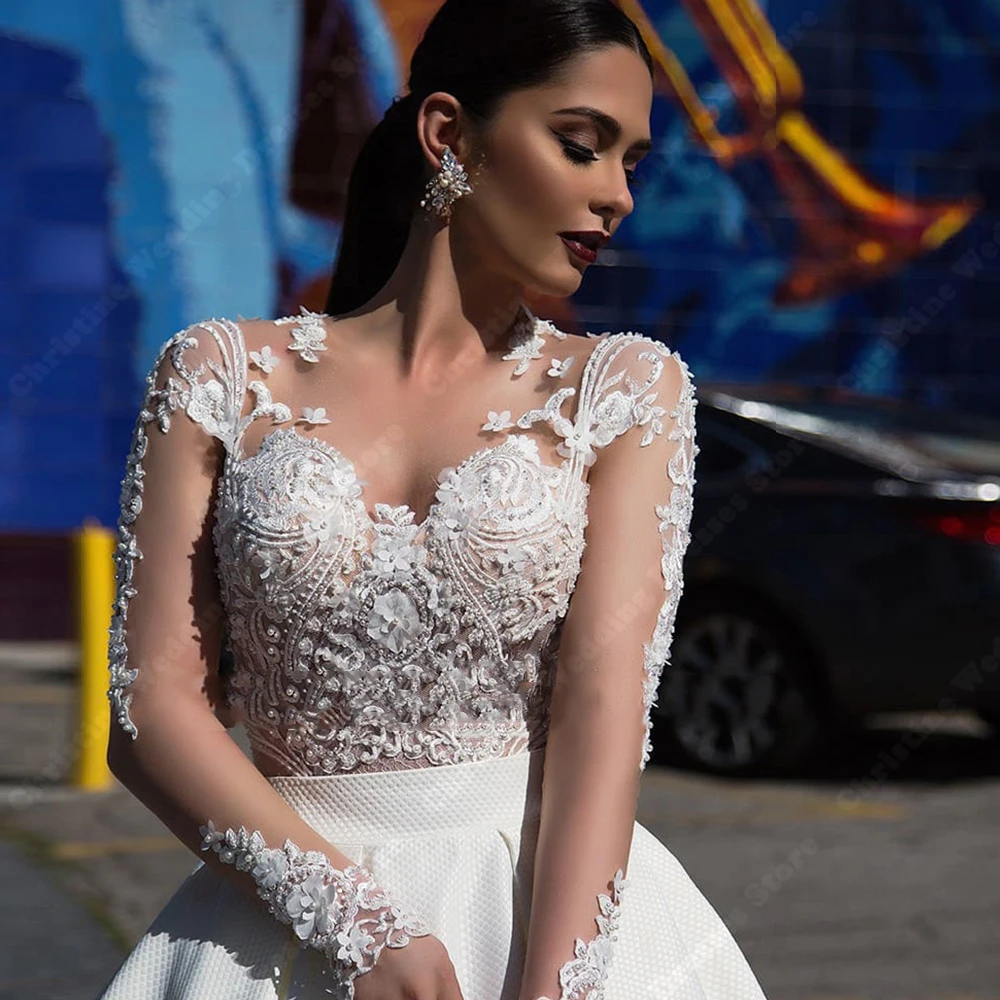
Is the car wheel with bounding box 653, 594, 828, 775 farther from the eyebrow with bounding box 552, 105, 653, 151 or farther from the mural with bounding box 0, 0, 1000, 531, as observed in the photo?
the eyebrow with bounding box 552, 105, 653, 151

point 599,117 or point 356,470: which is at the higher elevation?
point 599,117

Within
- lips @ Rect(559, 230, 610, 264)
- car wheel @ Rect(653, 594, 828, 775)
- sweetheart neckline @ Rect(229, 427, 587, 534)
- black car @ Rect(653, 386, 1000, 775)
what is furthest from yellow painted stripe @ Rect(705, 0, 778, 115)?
sweetheart neckline @ Rect(229, 427, 587, 534)

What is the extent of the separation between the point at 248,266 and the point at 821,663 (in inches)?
212

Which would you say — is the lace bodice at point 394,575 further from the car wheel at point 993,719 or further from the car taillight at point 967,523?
the car wheel at point 993,719

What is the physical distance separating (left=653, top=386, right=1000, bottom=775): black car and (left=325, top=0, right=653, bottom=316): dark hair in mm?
5101

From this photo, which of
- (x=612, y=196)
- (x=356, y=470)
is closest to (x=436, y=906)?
(x=356, y=470)

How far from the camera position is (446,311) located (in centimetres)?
227

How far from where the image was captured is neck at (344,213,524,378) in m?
2.26

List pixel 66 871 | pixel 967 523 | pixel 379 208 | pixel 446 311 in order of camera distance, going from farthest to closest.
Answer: pixel 967 523 < pixel 66 871 < pixel 379 208 < pixel 446 311

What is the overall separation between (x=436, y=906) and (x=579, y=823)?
0.66ft

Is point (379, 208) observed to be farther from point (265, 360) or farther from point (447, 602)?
point (447, 602)

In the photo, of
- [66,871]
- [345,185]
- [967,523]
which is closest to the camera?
A: [66,871]

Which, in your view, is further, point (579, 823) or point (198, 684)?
point (198, 684)

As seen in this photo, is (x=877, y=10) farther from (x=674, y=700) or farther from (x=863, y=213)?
(x=674, y=700)
